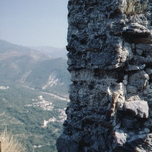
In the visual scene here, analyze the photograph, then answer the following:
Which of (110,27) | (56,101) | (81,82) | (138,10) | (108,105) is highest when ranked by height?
(138,10)

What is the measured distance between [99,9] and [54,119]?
5164 centimetres

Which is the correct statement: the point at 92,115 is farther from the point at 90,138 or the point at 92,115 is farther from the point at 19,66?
the point at 19,66

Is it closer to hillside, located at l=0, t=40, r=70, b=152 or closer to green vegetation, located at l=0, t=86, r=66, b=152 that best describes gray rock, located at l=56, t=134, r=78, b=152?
hillside, located at l=0, t=40, r=70, b=152

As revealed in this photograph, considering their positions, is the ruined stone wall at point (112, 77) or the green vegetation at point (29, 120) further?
the green vegetation at point (29, 120)

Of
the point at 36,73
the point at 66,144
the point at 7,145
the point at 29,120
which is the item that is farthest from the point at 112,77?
the point at 36,73

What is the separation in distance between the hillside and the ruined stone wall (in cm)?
144

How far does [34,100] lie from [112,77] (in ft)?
229

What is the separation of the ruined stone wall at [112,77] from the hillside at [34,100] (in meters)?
1.44

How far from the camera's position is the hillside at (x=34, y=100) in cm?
3933

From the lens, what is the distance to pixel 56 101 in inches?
2687

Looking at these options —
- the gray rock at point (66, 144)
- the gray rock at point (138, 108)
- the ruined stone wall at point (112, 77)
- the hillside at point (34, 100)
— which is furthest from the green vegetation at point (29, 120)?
the gray rock at point (138, 108)

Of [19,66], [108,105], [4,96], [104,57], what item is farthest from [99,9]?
[19,66]

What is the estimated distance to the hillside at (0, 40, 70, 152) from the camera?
39.3m

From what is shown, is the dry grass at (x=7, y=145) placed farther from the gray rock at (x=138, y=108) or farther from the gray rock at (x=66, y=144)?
the gray rock at (x=138, y=108)
